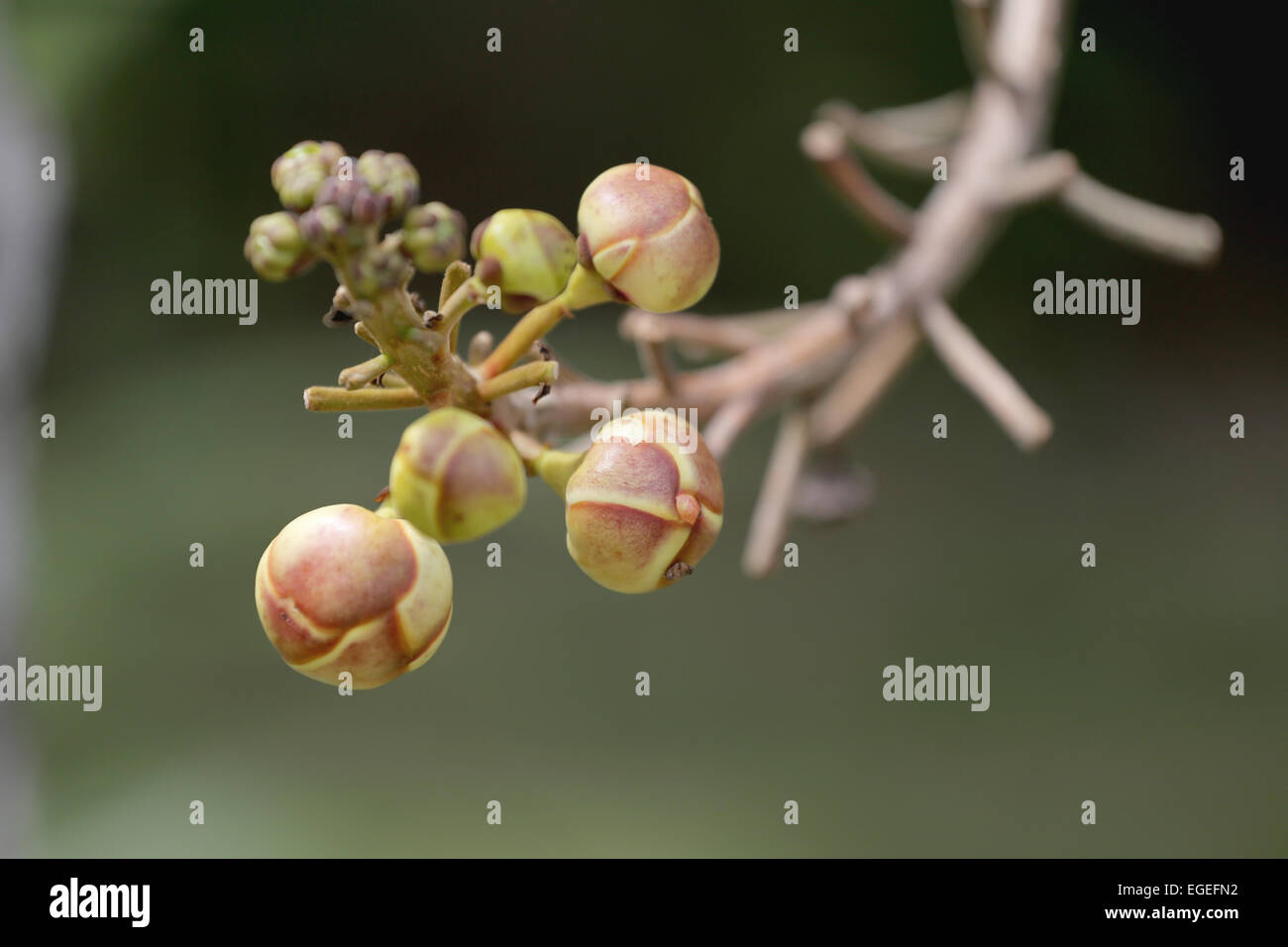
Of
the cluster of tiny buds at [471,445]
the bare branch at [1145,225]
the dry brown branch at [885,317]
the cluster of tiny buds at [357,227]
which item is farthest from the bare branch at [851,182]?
the cluster of tiny buds at [357,227]

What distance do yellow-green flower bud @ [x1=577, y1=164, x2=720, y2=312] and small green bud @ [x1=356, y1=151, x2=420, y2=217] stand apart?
0.34 feet

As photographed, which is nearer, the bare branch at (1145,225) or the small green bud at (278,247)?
the small green bud at (278,247)

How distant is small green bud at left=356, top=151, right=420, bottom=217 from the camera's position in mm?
436

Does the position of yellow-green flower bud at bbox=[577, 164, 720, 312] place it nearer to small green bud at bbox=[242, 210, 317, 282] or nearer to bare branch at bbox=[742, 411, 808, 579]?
small green bud at bbox=[242, 210, 317, 282]

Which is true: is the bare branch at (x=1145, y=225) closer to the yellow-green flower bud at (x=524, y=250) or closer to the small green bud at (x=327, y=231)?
the yellow-green flower bud at (x=524, y=250)

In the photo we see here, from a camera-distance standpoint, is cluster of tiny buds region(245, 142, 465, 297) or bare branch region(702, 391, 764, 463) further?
bare branch region(702, 391, 764, 463)

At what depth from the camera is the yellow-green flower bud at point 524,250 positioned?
501mm

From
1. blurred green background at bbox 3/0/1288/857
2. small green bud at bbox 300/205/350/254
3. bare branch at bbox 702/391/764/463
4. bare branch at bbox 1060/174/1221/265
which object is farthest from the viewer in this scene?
blurred green background at bbox 3/0/1288/857

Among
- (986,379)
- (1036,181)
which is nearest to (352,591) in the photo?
(986,379)

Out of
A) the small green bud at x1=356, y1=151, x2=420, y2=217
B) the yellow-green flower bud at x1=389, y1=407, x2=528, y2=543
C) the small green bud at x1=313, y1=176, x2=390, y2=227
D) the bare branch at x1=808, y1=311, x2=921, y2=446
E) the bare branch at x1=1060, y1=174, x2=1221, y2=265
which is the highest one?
the bare branch at x1=1060, y1=174, x2=1221, y2=265

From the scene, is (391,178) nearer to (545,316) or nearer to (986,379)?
(545,316)

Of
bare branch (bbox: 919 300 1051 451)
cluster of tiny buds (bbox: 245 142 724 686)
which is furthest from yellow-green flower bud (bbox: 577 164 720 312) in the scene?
bare branch (bbox: 919 300 1051 451)

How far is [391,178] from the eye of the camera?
440mm

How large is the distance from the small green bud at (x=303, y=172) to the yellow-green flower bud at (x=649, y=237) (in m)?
0.12
